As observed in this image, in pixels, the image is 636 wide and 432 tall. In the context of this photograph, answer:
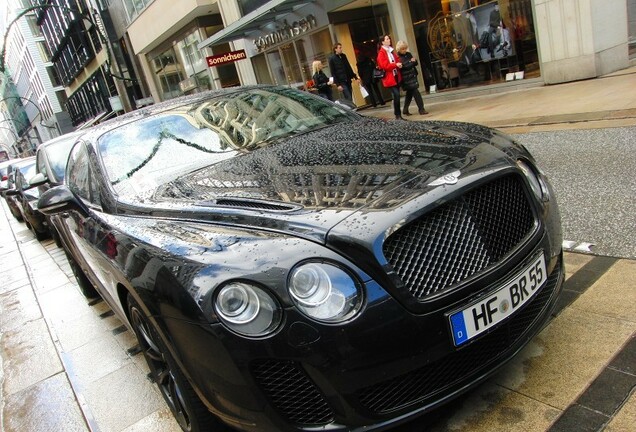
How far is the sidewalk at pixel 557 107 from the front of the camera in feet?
21.4

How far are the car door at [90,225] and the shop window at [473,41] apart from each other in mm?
9793

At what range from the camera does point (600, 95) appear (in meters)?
7.64

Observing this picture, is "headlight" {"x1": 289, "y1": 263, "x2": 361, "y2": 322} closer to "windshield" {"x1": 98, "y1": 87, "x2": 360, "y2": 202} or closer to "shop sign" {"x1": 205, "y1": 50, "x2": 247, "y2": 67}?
"windshield" {"x1": 98, "y1": 87, "x2": 360, "y2": 202}

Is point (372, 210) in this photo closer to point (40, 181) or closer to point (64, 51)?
point (40, 181)

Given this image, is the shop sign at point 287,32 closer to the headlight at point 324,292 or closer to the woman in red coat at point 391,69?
the woman in red coat at point 391,69

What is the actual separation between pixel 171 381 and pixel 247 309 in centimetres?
85

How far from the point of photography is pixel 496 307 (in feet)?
5.88

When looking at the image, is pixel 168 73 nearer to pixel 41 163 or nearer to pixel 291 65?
pixel 291 65

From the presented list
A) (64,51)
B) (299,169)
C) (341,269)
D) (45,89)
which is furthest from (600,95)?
(45,89)

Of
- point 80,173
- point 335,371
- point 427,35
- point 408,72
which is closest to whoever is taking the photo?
point 335,371

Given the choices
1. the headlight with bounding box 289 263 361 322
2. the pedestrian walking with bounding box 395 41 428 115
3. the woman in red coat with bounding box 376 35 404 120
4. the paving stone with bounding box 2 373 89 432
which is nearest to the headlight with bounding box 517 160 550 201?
the headlight with bounding box 289 263 361 322

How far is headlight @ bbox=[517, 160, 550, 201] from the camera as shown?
2186 millimetres

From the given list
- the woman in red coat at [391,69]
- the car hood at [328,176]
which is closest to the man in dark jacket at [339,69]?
the woman in red coat at [391,69]

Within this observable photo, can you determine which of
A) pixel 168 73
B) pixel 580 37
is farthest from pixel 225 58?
pixel 580 37
